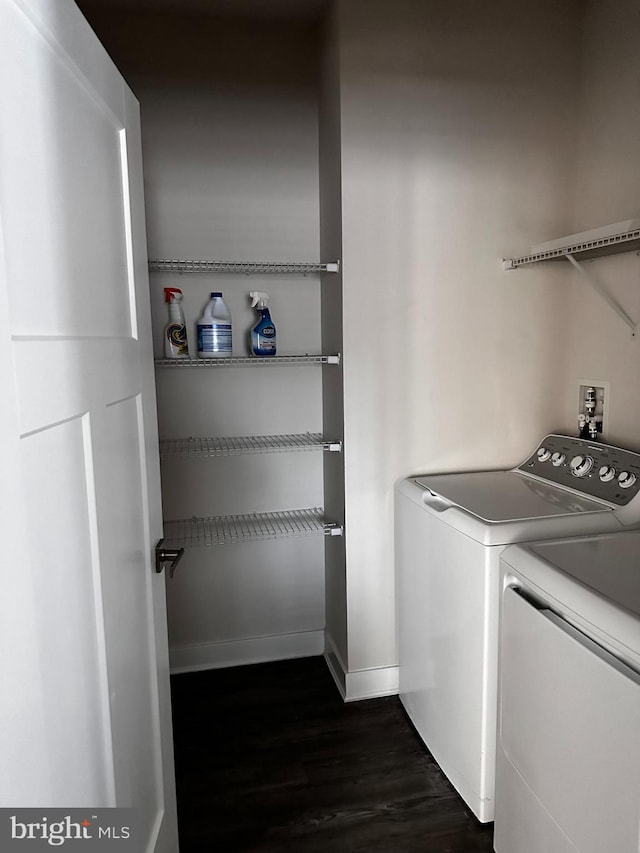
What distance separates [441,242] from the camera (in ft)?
6.66

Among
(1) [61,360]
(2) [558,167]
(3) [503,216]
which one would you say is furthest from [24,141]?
(2) [558,167]

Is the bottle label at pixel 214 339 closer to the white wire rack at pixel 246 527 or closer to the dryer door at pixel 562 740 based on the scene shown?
the white wire rack at pixel 246 527

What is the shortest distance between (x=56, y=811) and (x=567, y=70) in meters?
2.48

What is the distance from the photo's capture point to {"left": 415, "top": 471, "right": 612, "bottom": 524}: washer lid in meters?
1.62

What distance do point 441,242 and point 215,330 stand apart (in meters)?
0.86

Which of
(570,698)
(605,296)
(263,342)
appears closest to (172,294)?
(263,342)

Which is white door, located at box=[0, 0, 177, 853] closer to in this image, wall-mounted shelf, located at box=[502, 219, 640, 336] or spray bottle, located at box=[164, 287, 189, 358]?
spray bottle, located at box=[164, 287, 189, 358]

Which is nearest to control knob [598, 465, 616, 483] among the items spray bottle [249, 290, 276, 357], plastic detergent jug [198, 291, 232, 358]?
spray bottle [249, 290, 276, 357]

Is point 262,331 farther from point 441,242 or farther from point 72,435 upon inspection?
point 72,435

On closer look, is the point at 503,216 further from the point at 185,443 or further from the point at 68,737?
the point at 68,737

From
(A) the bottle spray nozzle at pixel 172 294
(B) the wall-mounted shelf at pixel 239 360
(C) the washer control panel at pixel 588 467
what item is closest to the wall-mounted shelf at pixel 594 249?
(C) the washer control panel at pixel 588 467

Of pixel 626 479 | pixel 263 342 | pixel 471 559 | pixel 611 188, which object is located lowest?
pixel 471 559

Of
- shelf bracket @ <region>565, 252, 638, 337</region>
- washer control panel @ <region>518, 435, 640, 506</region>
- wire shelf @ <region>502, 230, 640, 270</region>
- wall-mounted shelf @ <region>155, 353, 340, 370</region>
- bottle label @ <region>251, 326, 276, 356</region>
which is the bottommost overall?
washer control panel @ <region>518, 435, 640, 506</region>
